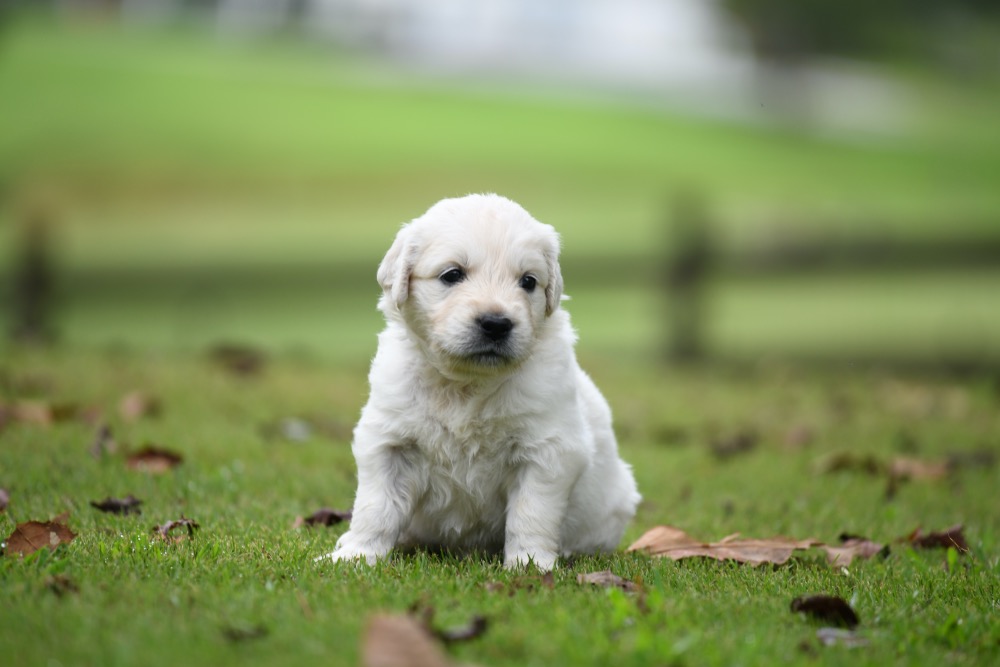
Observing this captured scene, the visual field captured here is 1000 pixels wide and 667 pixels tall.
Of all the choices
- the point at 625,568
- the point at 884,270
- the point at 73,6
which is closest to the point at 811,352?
the point at 884,270

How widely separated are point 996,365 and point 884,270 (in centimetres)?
163

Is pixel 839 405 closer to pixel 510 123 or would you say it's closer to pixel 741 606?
pixel 741 606

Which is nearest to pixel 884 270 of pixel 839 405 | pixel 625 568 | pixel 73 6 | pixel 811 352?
pixel 811 352

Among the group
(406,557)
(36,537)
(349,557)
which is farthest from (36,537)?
(406,557)

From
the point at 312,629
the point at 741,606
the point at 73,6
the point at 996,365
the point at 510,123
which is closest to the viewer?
the point at 312,629

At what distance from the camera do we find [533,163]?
28516mm

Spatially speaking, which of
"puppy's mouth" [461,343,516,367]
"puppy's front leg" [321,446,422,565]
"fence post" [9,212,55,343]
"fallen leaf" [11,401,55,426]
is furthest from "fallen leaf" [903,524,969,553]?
"fence post" [9,212,55,343]

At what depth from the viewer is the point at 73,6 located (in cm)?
4306

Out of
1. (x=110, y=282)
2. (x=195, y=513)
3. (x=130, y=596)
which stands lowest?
(x=110, y=282)

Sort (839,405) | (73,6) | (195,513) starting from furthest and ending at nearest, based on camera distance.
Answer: (73,6) < (839,405) < (195,513)

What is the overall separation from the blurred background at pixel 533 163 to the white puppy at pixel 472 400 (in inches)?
254

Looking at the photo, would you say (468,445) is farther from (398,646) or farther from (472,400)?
(398,646)

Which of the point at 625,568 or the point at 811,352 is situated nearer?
the point at 625,568

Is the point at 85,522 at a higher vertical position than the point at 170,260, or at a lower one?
higher
